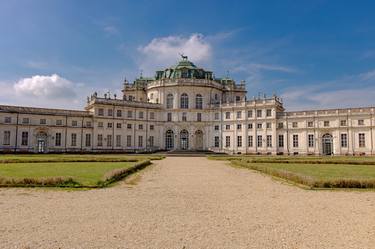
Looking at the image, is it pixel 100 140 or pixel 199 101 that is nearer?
pixel 100 140

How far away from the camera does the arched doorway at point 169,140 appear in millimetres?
77000

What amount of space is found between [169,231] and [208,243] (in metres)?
1.30

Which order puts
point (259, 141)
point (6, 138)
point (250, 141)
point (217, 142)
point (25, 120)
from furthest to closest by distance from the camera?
point (217, 142), point (250, 141), point (259, 141), point (25, 120), point (6, 138)

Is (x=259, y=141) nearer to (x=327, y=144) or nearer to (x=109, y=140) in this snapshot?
A: (x=327, y=144)

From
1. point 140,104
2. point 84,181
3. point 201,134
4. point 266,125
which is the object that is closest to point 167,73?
point 140,104

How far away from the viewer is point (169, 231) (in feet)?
26.7

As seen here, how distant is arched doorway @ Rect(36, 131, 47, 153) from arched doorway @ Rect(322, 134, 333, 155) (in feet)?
180

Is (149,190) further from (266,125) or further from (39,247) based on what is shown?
(266,125)

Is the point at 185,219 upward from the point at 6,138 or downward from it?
downward

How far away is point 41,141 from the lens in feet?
207

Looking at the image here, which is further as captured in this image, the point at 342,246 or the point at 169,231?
the point at 169,231

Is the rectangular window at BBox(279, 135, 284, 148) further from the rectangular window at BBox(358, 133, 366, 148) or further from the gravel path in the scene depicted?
the gravel path

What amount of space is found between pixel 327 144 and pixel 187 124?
1220 inches

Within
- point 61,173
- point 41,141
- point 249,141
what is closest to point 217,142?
point 249,141
